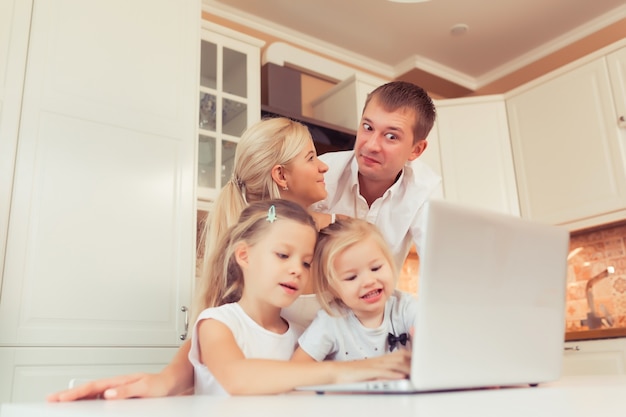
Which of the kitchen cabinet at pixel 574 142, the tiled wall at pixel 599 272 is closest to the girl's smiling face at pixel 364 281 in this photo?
the kitchen cabinet at pixel 574 142

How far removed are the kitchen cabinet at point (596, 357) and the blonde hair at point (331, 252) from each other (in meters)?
1.96

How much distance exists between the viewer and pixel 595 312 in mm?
2871

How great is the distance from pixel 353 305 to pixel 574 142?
A: 7.94 ft

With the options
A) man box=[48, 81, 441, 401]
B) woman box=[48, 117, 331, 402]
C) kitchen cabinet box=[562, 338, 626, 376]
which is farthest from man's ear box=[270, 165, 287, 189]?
kitchen cabinet box=[562, 338, 626, 376]

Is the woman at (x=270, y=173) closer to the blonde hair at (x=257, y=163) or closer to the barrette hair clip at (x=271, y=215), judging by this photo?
the blonde hair at (x=257, y=163)

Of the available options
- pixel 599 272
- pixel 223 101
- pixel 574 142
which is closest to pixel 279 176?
pixel 223 101

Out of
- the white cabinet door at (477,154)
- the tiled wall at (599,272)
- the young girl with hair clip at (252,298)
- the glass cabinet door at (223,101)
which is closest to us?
the young girl with hair clip at (252,298)

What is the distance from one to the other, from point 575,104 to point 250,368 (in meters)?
2.67

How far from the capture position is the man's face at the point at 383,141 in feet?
3.79

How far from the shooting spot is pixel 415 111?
1.20 meters

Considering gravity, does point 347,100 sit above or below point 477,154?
above

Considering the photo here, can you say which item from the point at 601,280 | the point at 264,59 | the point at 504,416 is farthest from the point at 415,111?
the point at 601,280

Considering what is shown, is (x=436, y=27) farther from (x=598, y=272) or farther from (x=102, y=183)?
(x=102, y=183)

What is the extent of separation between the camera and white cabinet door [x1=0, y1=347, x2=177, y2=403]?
59.7 inches
